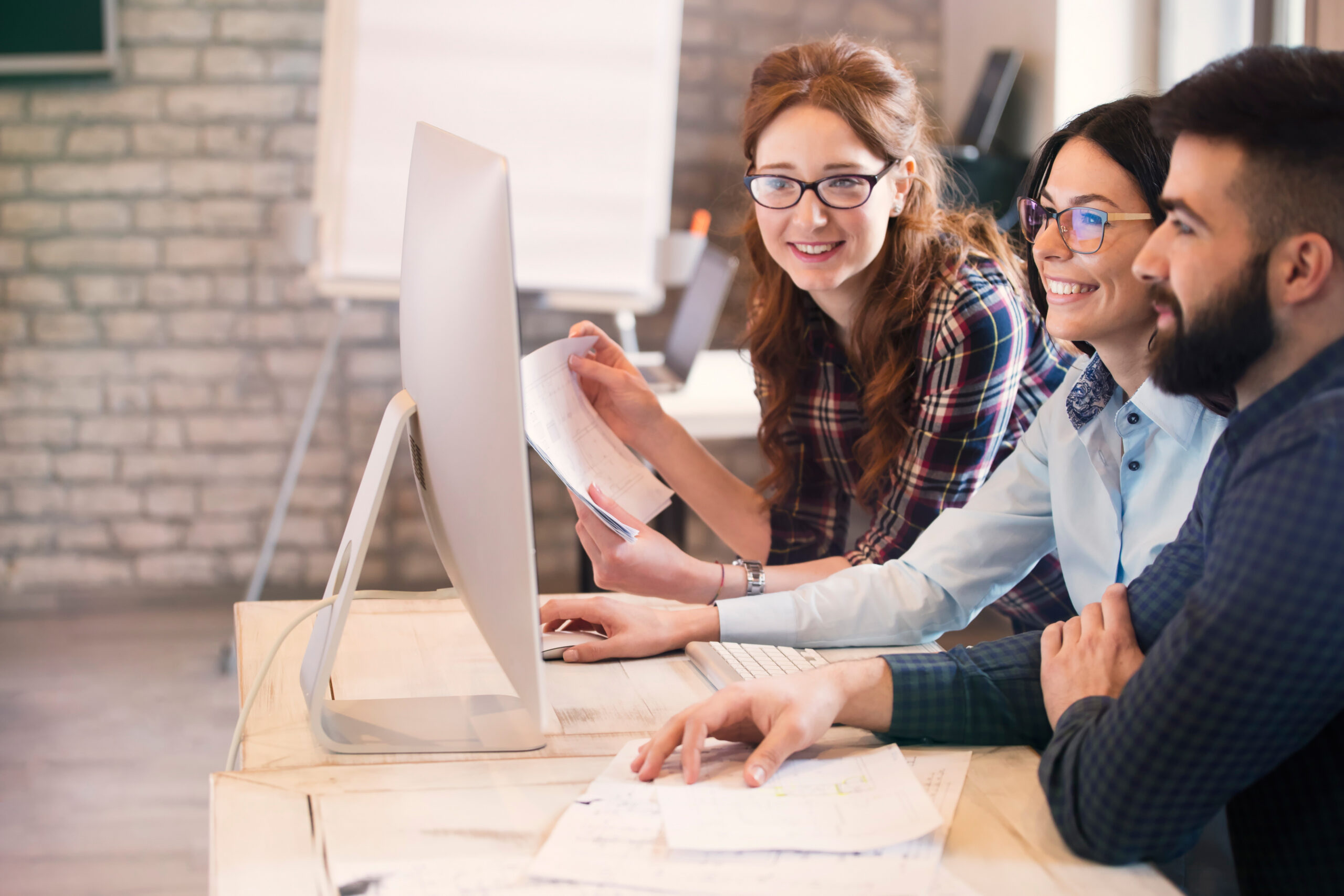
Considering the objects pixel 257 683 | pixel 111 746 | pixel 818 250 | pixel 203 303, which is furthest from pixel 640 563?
pixel 203 303

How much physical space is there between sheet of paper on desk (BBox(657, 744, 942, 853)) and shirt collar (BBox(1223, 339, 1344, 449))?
320mm

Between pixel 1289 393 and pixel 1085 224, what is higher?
pixel 1085 224

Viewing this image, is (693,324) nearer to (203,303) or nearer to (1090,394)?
(1090,394)

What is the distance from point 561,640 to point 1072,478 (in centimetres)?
53

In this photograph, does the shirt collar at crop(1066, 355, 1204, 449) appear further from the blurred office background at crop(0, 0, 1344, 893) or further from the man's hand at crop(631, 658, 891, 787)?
the blurred office background at crop(0, 0, 1344, 893)

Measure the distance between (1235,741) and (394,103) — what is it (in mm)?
2198

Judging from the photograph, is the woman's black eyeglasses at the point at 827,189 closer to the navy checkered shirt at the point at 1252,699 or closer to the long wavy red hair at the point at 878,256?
the long wavy red hair at the point at 878,256

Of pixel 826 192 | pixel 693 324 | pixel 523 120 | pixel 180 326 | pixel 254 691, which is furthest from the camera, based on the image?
pixel 180 326

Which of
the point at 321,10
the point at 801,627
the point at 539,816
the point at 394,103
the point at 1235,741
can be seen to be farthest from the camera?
→ the point at 321,10

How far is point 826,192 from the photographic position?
55.0 inches

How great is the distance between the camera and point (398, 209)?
7.95 feet

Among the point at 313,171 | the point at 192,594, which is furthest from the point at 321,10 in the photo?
the point at 192,594

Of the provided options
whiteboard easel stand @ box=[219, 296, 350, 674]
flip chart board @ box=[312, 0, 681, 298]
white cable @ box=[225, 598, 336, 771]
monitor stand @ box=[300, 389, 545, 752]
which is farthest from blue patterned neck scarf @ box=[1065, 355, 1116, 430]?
whiteboard easel stand @ box=[219, 296, 350, 674]

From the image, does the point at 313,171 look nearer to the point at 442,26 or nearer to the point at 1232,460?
the point at 442,26
